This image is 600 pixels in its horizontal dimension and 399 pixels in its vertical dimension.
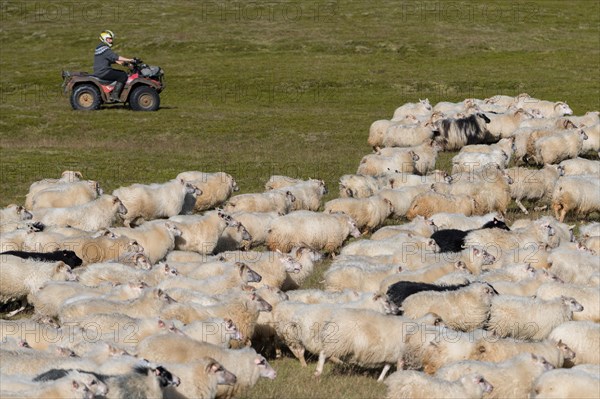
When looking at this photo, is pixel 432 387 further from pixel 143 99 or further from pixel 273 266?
pixel 143 99

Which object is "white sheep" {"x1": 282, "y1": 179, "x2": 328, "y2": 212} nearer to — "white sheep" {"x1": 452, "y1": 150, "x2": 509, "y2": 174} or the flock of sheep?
the flock of sheep

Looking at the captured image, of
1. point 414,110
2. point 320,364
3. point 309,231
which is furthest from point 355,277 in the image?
point 414,110

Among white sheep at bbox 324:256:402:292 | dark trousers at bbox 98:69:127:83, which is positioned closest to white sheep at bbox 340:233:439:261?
white sheep at bbox 324:256:402:292

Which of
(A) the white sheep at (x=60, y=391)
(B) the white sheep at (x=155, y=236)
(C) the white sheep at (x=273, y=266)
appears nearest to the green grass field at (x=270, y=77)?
(C) the white sheep at (x=273, y=266)

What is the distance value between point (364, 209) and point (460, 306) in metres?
7.03

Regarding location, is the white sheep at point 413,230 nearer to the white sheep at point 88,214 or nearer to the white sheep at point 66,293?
the white sheep at point 88,214

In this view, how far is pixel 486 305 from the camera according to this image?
13.2 meters

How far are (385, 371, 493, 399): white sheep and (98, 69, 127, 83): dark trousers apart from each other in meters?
28.4

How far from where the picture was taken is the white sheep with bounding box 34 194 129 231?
61.8ft

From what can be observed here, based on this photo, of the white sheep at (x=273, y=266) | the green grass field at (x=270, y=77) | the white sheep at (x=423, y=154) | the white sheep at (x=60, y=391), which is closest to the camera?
the white sheep at (x=60, y=391)

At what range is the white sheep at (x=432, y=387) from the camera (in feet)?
33.9

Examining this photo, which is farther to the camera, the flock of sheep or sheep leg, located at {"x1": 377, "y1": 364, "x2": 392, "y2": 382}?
sheep leg, located at {"x1": 377, "y1": 364, "x2": 392, "y2": 382}

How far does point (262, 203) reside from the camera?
20625 millimetres

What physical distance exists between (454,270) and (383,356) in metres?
3.27
